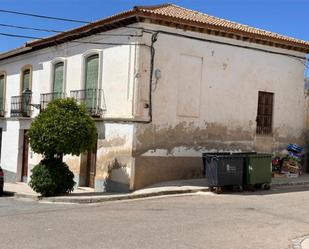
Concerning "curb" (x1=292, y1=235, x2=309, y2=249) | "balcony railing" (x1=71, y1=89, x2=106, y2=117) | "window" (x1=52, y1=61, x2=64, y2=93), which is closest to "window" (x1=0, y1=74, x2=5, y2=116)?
"window" (x1=52, y1=61, x2=64, y2=93)

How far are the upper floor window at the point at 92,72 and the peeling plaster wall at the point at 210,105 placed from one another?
3.07m

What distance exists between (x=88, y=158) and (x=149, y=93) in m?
4.31

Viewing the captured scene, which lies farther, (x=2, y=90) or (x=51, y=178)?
(x=2, y=90)

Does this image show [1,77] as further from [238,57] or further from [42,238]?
[42,238]

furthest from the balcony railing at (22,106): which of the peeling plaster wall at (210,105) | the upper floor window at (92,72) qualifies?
the peeling plaster wall at (210,105)

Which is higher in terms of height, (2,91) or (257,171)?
(2,91)

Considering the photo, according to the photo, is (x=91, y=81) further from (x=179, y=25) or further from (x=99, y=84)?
(x=179, y=25)

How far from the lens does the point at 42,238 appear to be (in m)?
9.15

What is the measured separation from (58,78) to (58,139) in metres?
6.84

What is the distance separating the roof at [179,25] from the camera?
17.2 metres

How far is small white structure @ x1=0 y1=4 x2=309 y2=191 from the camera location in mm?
17359

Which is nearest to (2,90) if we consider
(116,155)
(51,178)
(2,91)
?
(2,91)

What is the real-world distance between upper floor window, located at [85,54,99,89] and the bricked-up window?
6482 mm

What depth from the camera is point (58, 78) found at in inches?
894
